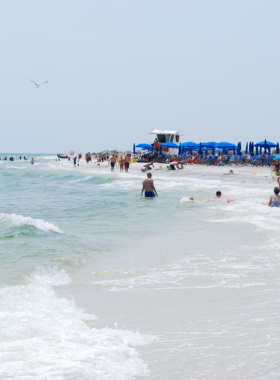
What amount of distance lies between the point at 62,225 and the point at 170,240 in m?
3.86

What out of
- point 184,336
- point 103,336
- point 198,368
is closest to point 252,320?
point 184,336

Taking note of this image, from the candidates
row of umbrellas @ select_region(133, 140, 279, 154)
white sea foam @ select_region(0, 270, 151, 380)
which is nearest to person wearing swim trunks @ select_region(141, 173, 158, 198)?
white sea foam @ select_region(0, 270, 151, 380)

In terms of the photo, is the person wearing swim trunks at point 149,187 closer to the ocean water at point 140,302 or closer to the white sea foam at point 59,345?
the ocean water at point 140,302

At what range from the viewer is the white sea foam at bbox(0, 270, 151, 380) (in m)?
3.13

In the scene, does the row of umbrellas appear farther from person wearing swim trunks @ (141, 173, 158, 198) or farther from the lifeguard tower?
person wearing swim trunks @ (141, 173, 158, 198)

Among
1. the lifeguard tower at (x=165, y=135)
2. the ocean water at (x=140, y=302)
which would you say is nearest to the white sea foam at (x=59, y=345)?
the ocean water at (x=140, y=302)

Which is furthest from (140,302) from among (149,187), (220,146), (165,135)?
(165,135)

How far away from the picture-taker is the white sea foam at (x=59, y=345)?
3.13m

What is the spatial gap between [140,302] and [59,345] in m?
1.38

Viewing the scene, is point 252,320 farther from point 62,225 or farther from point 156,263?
point 62,225

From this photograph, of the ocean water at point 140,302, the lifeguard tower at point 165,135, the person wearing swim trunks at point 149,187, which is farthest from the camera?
the lifeguard tower at point 165,135

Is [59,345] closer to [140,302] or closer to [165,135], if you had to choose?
[140,302]

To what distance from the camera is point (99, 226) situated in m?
11.3

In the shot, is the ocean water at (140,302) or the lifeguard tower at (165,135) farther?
the lifeguard tower at (165,135)
